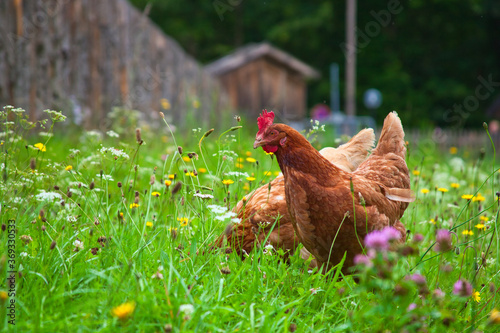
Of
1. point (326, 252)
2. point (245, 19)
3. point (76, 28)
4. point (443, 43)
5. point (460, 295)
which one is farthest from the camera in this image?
point (245, 19)

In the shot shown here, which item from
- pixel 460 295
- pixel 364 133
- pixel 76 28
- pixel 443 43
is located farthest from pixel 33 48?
pixel 443 43

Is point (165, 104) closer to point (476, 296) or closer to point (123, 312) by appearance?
point (476, 296)

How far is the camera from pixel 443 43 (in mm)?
27781

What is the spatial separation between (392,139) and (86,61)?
5.27m

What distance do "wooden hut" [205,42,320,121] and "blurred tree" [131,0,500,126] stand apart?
509 cm

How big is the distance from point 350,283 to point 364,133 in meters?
1.50

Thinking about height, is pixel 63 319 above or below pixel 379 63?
below

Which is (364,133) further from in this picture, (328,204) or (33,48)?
(33,48)

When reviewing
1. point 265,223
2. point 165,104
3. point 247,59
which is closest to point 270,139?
point 265,223

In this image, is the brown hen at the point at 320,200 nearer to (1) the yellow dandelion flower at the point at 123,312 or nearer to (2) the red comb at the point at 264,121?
(2) the red comb at the point at 264,121

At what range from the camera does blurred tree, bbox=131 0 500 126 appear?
2592 cm

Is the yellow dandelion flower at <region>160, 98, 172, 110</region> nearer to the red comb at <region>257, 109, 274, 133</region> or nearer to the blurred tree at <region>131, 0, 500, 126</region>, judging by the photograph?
the red comb at <region>257, 109, 274, 133</region>

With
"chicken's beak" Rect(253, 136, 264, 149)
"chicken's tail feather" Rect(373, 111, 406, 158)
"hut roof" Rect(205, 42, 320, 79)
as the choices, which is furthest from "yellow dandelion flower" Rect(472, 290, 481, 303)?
"hut roof" Rect(205, 42, 320, 79)

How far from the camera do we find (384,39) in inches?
1106
